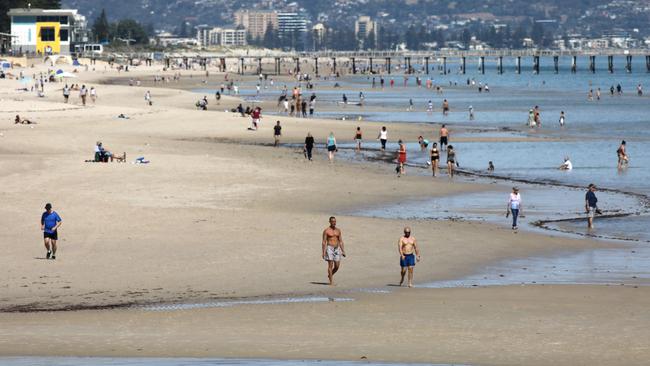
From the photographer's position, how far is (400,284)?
864 inches

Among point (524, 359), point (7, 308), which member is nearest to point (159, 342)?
point (7, 308)

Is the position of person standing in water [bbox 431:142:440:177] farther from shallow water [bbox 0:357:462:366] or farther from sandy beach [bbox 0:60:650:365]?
shallow water [bbox 0:357:462:366]

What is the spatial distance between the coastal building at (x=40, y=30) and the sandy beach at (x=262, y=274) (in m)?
116

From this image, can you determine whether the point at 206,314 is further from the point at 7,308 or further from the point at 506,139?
Answer: the point at 506,139

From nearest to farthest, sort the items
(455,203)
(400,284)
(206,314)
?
(206,314) → (400,284) → (455,203)

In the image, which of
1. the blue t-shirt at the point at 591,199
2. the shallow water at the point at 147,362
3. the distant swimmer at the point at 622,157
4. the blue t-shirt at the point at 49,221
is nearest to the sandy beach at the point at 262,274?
the shallow water at the point at 147,362

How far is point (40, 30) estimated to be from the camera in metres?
157

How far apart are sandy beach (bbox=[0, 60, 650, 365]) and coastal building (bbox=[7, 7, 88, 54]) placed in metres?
116

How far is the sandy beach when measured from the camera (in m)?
16.9

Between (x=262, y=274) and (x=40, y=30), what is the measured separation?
461ft

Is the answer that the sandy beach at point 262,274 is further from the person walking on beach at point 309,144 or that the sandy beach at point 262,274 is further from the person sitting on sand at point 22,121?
the person sitting on sand at point 22,121

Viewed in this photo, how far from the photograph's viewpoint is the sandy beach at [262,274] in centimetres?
1694

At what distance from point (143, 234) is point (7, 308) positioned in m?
7.14

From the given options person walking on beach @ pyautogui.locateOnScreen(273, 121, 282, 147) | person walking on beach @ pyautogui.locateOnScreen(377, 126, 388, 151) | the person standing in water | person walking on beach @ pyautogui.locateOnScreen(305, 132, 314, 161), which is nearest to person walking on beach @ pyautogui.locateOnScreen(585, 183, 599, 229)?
the person standing in water
